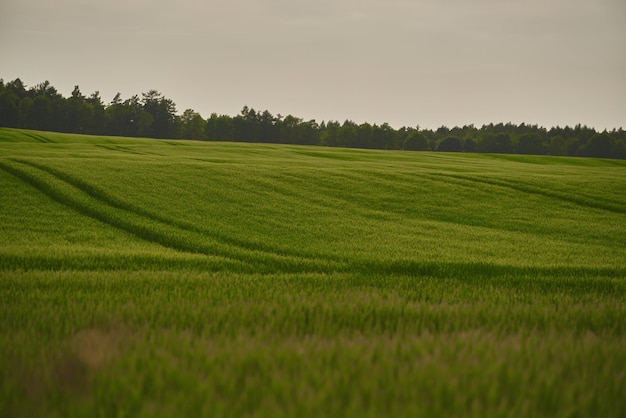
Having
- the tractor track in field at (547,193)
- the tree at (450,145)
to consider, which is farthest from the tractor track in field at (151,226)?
the tree at (450,145)

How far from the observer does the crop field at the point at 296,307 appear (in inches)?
115

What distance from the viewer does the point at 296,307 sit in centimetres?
565

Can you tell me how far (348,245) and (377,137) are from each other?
398 feet

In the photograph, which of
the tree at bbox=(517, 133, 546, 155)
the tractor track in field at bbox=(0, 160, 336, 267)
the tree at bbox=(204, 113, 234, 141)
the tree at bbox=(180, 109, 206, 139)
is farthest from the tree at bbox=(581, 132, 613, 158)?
the tractor track in field at bbox=(0, 160, 336, 267)

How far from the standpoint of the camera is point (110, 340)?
3904 mm

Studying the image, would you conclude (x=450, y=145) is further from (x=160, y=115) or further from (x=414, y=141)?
(x=160, y=115)

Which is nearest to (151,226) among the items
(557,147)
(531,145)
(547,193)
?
(547,193)

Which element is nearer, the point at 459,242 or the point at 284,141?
the point at 459,242

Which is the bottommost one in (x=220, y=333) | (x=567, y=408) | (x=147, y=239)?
(x=147, y=239)

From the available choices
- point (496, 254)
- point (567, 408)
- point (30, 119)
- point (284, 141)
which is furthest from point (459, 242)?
point (30, 119)

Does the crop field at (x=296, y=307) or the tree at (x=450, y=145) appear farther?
the tree at (x=450, y=145)

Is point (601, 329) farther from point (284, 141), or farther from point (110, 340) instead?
point (284, 141)

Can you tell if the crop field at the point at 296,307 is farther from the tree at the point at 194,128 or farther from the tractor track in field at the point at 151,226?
the tree at the point at 194,128

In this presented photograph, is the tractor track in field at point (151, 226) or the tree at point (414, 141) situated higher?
the tree at point (414, 141)
